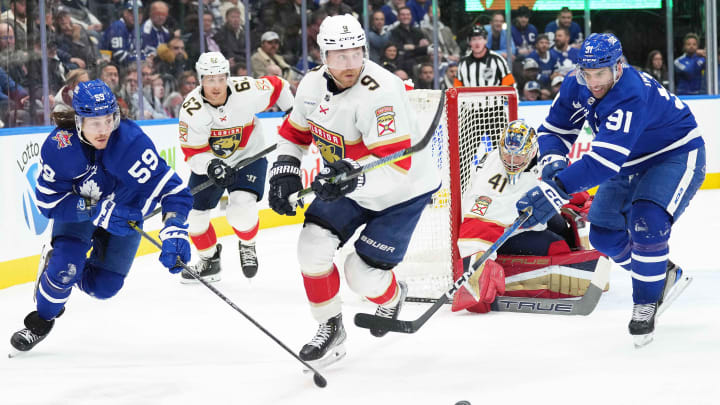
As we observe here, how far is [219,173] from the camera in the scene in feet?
14.6

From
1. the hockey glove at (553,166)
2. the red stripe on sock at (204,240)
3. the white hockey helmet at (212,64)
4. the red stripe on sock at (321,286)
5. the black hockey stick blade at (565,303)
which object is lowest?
the black hockey stick blade at (565,303)

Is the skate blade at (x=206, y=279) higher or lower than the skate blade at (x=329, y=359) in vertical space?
lower

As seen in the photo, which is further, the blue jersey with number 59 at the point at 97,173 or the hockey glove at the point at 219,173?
the hockey glove at the point at 219,173

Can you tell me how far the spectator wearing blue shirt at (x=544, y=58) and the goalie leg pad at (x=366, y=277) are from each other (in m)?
5.45

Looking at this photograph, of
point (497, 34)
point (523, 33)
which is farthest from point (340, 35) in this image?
point (523, 33)

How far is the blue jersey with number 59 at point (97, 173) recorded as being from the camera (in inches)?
124

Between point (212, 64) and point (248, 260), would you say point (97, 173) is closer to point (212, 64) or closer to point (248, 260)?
point (212, 64)

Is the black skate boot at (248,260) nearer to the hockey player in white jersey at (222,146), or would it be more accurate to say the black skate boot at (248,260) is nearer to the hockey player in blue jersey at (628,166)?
the hockey player in white jersey at (222,146)

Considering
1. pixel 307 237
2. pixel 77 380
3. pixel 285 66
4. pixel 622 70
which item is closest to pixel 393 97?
pixel 307 237

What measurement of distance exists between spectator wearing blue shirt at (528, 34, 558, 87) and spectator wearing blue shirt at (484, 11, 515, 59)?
0.28 meters

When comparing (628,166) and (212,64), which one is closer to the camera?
(628,166)

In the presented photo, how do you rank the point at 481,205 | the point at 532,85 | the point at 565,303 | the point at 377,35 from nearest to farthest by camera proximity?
the point at 565,303
the point at 481,205
the point at 377,35
the point at 532,85

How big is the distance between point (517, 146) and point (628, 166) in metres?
0.61

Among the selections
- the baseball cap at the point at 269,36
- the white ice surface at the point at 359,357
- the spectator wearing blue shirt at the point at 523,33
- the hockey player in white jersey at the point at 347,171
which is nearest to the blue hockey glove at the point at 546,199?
the hockey player in white jersey at the point at 347,171
